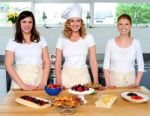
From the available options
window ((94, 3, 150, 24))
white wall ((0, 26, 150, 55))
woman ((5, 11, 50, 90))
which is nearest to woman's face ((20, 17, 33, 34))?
woman ((5, 11, 50, 90))

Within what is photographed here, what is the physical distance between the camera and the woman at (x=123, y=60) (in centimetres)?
267

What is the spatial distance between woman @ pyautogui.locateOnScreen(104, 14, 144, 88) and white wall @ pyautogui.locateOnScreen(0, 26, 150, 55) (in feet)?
4.79

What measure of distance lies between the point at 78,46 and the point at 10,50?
0.59m

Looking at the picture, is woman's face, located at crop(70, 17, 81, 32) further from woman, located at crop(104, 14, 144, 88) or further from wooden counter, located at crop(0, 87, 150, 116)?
wooden counter, located at crop(0, 87, 150, 116)

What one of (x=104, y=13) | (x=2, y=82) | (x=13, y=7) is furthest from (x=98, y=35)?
(x=2, y=82)

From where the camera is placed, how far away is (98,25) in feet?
14.0

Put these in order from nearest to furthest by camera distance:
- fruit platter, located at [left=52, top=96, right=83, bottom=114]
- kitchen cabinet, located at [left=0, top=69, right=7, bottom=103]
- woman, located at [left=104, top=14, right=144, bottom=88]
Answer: fruit platter, located at [left=52, top=96, right=83, bottom=114]
woman, located at [left=104, top=14, right=144, bottom=88]
kitchen cabinet, located at [left=0, top=69, right=7, bottom=103]

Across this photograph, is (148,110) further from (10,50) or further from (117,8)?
(117,8)

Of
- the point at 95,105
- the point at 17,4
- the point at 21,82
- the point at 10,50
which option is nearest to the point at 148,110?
the point at 95,105

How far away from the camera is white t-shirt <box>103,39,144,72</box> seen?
2676 millimetres

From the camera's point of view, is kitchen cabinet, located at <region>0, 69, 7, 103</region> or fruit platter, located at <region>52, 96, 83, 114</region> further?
kitchen cabinet, located at <region>0, 69, 7, 103</region>

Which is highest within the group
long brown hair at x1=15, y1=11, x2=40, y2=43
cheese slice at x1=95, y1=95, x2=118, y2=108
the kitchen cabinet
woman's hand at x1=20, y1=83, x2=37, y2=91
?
long brown hair at x1=15, y1=11, x2=40, y2=43

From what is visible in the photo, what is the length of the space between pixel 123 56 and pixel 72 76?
489mm

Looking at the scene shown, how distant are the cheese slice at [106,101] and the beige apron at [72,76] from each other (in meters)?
0.52
